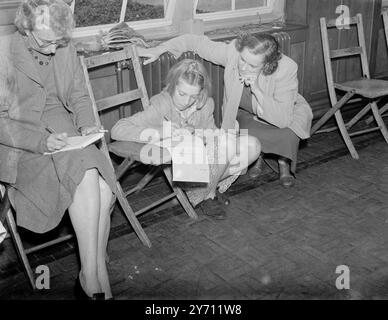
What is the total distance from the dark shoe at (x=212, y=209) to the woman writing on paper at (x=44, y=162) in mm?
977

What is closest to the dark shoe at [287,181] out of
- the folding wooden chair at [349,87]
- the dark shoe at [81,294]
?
the folding wooden chair at [349,87]

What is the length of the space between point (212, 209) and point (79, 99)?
47.3 inches

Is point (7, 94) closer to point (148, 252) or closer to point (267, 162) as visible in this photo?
point (148, 252)

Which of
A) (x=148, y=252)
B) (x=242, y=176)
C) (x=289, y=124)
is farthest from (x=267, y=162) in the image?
(x=148, y=252)

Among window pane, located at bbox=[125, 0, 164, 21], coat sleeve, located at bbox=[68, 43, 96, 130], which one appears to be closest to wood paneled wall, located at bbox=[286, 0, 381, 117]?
window pane, located at bbox=[125, 0, 164, 21]

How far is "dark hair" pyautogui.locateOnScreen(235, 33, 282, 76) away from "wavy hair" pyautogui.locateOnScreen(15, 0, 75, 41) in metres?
1.30

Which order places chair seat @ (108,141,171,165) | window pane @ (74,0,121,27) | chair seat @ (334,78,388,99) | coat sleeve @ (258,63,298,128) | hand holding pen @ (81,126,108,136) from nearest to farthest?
hand holding pen @ (81,126,108,136)
chair seat @ (108,141,171,165)
coat sleeve @ (258,63,298,128)
window pane @ (74,0,121,27)
chair seat @ (334,78,388,99)

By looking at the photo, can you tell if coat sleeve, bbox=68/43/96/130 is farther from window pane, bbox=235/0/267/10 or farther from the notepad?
window pane, bbox=235/0/267/10

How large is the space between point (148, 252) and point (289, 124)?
4.69 feet

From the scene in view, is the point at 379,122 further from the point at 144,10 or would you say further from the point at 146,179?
the point at 146,179

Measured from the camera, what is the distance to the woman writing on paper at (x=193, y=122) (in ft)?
10.6

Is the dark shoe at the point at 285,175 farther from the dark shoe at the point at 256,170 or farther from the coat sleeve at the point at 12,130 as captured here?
the coat sleeve at the point at 12,130

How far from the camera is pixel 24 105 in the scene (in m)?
2.78

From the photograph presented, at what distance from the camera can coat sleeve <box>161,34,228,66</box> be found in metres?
3.91
